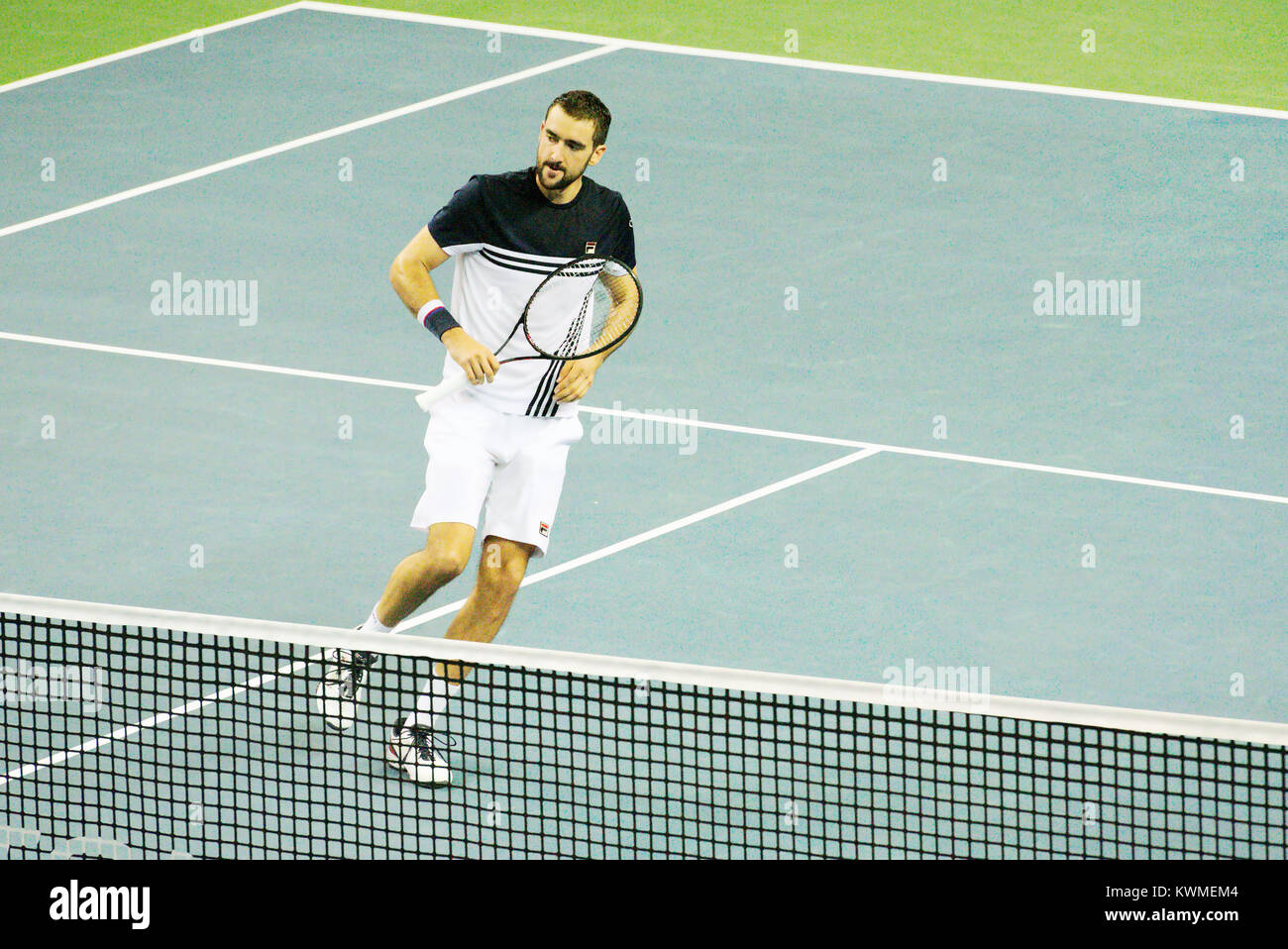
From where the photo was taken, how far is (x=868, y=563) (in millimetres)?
9695

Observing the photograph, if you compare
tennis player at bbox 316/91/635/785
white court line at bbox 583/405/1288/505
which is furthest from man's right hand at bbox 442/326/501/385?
white court line at bbox 583/405/1288/505

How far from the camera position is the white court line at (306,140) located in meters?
13.8

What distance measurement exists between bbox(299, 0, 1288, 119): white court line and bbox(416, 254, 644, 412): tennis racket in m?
8.90

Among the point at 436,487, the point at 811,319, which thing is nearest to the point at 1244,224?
the point at 811,319

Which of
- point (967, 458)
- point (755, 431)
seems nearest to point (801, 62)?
point (755, 431)

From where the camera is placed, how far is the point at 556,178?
302 inches

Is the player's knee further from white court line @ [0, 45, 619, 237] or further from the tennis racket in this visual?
white court line @ [0, 45, 619, 237]

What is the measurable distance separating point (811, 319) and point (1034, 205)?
2.36 metres

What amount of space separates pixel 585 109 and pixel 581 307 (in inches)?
30.9

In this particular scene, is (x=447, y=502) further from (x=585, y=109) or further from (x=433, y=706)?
(x=585, y=109)

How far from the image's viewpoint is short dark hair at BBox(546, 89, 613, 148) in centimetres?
754

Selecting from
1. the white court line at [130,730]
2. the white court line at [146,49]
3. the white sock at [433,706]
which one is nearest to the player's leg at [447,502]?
the white sock at [433,706]

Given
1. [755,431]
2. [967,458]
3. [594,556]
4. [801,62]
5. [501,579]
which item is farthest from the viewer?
[801,62]
